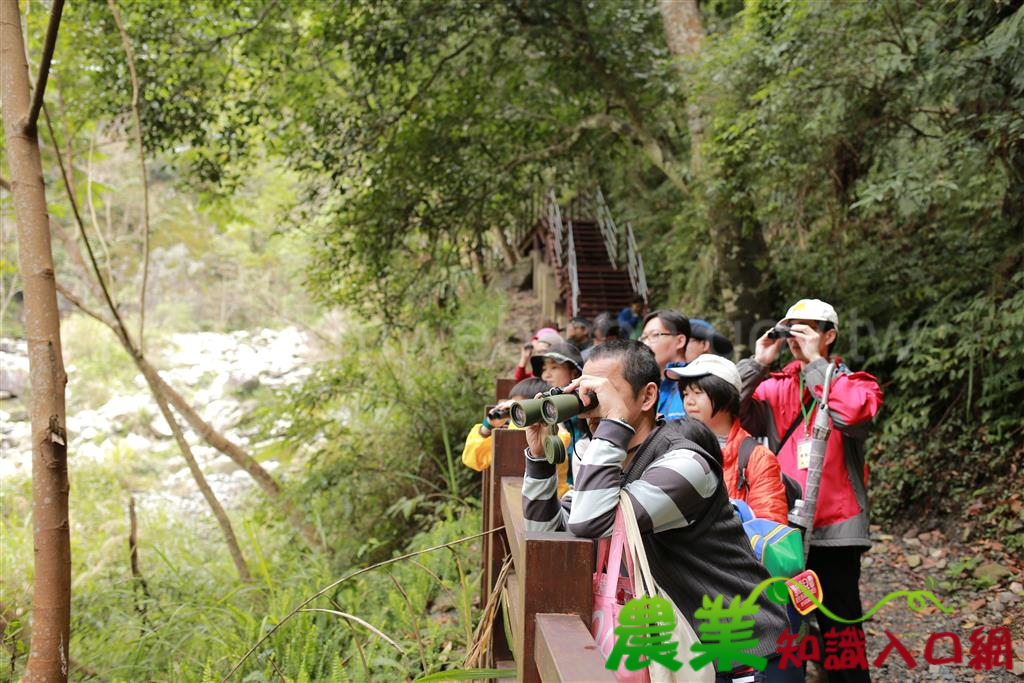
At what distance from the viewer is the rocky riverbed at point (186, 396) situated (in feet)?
45.7

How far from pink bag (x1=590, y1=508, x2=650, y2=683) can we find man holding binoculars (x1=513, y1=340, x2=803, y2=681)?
43 millimetres

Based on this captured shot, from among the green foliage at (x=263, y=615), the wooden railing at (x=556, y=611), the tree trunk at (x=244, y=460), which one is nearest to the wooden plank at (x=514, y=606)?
the wooden railing at (x=556, y=611)

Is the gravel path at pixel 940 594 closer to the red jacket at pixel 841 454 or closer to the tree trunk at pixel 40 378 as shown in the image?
the red jacket at pixel 841 454

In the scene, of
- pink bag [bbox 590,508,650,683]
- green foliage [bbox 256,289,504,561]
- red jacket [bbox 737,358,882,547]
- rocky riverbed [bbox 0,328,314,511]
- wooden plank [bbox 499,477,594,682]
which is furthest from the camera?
rocky riverbed [bbox 0,328,314,511]

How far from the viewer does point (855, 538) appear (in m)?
2.71

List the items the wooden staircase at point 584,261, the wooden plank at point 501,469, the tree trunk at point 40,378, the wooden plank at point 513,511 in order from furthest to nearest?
the wooden staircase at point 584,261 → the wooden plank at point 501,469 → the tree trunk at point 40,378 → the wooden plank at point 513,511

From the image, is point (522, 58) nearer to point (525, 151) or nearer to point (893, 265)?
point (525, 151)

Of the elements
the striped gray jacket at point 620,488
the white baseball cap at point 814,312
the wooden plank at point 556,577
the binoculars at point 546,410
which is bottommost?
the wooden plank at point 556,577

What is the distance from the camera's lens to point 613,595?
58.2 inches

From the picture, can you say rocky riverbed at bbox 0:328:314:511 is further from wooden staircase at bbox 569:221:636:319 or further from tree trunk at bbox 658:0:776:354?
tree trunk at bbox 658:0:776:354

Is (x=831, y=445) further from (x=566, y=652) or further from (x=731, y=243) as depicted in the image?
(x=731, y=243)

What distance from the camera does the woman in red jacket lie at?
236 centimetres

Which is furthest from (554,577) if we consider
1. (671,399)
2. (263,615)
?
(263,615)

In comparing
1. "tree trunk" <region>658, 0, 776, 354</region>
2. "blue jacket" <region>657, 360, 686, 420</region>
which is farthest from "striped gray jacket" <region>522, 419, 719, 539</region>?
"tree trunk" <region>658, 0, 776, 354</region>
